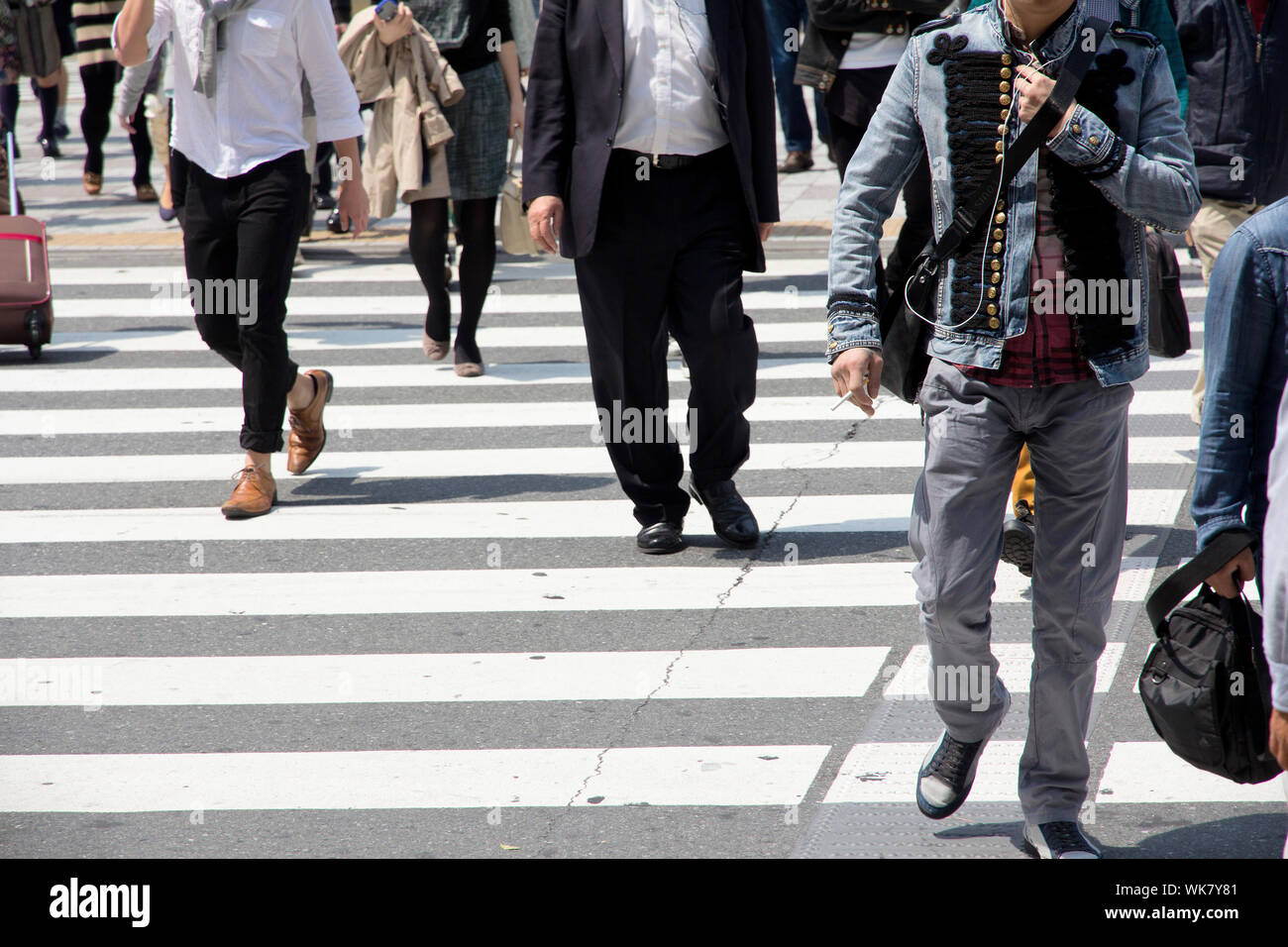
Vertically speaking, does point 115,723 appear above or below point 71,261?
above

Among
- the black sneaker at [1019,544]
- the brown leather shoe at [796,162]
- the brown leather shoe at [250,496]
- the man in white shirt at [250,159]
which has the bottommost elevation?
the brown leather shoe at [796,162]

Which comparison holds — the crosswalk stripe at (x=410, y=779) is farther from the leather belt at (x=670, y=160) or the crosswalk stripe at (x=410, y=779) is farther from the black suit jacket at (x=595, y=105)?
the leather belt at (x=670, y=160)

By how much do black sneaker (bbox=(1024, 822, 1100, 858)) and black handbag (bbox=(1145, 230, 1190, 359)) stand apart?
1.15m

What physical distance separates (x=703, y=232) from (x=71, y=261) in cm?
789

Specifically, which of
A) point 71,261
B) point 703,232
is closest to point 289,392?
point 703,232

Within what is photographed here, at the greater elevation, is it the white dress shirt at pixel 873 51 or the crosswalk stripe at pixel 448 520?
the white dress shirt at pixel 873 51

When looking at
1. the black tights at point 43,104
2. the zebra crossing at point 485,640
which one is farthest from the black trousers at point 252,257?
the black tights at point 43,104

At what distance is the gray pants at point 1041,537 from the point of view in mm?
3521

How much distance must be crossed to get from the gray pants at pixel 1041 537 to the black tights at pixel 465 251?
16.7 ft

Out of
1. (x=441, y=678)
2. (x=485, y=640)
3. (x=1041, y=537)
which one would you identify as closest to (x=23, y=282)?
(x=485, y=640)

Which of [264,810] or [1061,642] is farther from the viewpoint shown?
[264,810]

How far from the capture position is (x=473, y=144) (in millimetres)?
8469

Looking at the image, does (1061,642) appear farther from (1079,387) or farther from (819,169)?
(819,169)
